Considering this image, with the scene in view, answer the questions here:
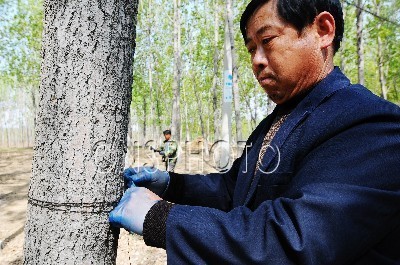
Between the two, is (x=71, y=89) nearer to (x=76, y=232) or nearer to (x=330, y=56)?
(x=76, y=232)

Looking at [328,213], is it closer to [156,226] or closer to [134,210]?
[156,226]

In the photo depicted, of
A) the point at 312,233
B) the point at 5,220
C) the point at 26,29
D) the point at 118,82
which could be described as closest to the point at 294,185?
the point at 312,233

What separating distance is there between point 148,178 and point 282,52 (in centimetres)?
96

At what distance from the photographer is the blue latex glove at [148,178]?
5.23ft

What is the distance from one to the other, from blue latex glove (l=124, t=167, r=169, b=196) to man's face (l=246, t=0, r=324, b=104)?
788mm

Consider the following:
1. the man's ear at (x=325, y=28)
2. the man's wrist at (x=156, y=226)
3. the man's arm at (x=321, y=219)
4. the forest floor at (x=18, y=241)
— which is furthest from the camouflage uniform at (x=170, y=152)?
the man's arm at (x=321, y=219)

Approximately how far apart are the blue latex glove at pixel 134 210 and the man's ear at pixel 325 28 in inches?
39.0

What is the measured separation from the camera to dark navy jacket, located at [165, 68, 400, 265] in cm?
85

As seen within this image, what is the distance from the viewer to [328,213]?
0.85 metres

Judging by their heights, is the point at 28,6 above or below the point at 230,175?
above

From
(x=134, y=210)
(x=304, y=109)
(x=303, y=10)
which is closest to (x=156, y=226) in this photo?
(x=134, y=210)

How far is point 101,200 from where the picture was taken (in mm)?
1218

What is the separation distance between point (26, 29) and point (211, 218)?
25.2 metres

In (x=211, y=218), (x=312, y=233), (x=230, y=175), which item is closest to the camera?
(x=312, y=233)
